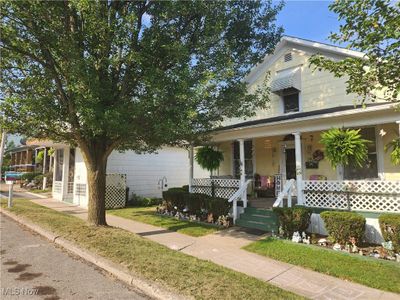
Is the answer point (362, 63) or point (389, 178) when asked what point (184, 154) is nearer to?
point (389, 178)

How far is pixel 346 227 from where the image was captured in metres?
7.70

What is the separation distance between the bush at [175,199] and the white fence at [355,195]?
17.7 feet

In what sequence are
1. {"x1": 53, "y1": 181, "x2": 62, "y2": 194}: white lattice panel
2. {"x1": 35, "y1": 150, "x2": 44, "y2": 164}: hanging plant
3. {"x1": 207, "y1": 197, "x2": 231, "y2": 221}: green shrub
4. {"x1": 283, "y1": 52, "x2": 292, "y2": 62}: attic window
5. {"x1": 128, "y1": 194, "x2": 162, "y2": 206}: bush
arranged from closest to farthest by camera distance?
{"x1": 207, "y1": 197, "x2": 231, "y2": 221}: green shrub < {"x1": 283, "y1": 52, "x2": 292, "y2": 62}: attic window < {"x1": 128, "y1": 194, "x2": 162, "y2": 206}: bush < {"x1": 53, "y1": 181, "x2": 62, "y2": 194}: white lattice panel < {"x1": 35, "y1": 150, "x2": 44, "y2": 164}: hanging plant

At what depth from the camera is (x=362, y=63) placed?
5398 millimetres

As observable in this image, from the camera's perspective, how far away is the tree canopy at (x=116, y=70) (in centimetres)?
757

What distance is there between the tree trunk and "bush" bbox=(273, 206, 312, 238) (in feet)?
Answer: 19.1

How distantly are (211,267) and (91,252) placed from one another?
295 centimetres

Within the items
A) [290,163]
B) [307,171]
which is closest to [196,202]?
[290,163]

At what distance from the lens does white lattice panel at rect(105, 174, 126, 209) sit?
1596cm

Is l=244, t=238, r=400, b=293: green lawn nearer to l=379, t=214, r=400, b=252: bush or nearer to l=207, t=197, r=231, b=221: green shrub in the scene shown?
l=379, t=214, r=400, b=252: bush

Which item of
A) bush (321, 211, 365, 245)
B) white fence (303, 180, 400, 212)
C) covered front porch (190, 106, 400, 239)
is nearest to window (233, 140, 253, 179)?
covered front porch (190, 106, 400, 239)

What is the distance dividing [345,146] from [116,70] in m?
7.10

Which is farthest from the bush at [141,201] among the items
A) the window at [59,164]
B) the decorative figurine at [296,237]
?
the decorative figurine at [296,237]

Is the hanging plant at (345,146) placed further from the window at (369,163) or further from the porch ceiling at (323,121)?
the window at (369,163)
